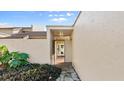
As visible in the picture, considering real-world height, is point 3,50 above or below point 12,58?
above

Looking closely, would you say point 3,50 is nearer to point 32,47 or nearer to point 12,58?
point 12,58

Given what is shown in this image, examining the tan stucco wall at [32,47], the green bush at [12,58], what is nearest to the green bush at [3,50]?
the green bush at [12,58]

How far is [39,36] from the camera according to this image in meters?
11.2

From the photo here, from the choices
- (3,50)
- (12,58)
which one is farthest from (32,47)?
(3,50)

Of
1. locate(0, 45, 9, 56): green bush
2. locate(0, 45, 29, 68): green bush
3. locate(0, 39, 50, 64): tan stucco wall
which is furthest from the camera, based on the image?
locate(0, 39, 50, 64): tan stucco wall

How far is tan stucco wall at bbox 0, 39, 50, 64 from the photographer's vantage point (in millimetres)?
8609

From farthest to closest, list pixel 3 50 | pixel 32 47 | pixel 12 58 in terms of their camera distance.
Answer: pixel 32 47
pixel 3 50
pixel 12 58

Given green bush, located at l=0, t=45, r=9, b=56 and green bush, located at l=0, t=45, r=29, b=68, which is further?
green bush, located at l=0, t=45, r=9, b=56

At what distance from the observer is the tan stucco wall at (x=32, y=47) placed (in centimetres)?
Answer: 861

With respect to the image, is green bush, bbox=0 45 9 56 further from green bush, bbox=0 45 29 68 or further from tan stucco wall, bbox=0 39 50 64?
tan stucco wall, bbox=0 39 50 64

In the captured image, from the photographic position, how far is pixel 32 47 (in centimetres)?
872

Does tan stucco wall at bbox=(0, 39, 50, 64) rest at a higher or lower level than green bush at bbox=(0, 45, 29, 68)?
higher

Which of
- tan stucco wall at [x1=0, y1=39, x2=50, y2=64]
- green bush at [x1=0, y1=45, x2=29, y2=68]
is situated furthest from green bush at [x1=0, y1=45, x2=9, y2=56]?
tan stucco wall at [x1=0, y1=39, x2=50, y2=64]

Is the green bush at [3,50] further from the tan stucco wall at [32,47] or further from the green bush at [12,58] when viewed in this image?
the tan stucco wall at [32,47]
